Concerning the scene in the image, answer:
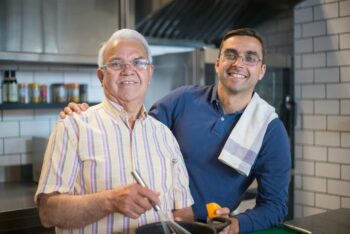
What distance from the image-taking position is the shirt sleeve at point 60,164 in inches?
43.9

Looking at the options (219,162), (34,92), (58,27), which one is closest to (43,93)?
(34,92)

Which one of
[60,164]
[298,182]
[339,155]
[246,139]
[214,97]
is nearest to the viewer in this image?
[60,164]

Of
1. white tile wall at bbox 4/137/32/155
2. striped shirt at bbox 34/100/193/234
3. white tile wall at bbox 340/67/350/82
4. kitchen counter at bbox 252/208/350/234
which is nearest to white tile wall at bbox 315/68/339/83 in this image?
white tile wall at bbox 340/67/350/82

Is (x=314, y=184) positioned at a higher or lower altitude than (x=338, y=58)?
lower

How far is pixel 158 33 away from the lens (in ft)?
9.14

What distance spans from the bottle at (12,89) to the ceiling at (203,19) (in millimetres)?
756

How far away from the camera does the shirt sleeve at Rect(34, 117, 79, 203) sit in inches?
43.9

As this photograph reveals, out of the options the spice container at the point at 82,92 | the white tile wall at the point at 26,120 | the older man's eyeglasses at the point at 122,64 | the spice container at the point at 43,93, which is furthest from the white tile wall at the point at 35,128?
the older man's eyeglasses at the point at 122,64

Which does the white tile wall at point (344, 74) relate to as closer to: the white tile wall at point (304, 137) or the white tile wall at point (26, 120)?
the white tile wall at point (304, 137)

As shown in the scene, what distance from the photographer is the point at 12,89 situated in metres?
2.27

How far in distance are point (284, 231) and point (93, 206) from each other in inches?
23.1

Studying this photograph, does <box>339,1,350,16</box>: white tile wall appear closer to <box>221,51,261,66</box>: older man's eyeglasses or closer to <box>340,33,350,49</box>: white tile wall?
<box>340,33,350,49</box>: white tile wall

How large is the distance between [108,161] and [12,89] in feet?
4.26

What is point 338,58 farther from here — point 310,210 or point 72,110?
point 72,110
